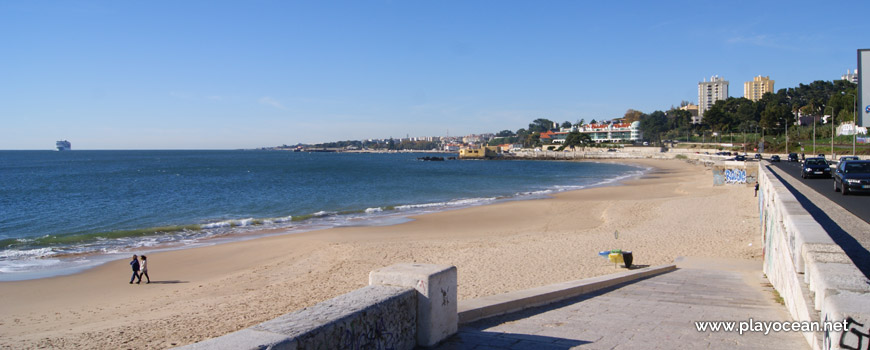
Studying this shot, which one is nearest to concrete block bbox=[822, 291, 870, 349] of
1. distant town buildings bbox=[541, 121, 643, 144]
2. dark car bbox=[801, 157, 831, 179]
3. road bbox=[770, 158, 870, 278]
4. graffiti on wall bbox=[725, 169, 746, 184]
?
road bbox=[770, 158, 870, 278]

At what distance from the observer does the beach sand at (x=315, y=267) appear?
1127cm

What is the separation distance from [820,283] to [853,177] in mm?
17898

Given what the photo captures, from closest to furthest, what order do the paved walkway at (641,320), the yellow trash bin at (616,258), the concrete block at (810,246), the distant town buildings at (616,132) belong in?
the paved walkway at (641,320), the concrete block at (810,246), the yellow trash bin at (616,258), the distant town buildings at (616,132)

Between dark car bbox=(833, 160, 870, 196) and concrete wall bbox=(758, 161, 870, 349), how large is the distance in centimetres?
1206

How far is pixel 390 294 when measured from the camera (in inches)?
176

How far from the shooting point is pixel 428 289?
4719 mm

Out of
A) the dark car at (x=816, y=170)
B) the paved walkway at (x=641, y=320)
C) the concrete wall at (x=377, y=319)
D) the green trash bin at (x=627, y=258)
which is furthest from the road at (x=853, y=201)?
the concrete wall at (x=377, y=319)

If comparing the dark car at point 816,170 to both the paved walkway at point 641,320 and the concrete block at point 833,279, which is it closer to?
the paved walkway at point 641,320

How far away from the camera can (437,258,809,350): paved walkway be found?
18.0 feet

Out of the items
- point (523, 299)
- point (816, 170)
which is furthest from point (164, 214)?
point (816, 170)

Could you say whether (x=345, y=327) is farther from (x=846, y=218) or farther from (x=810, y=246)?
(x=846, y=218)

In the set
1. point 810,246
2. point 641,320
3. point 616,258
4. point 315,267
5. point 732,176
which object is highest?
point 810,246

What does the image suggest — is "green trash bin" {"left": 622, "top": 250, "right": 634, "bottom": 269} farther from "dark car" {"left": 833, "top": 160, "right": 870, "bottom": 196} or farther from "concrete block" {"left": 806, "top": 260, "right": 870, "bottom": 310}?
"dark car" {"left": 833, "top": 160, "right": 870, "bottom": 196}

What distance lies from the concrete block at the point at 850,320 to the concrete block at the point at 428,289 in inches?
113
